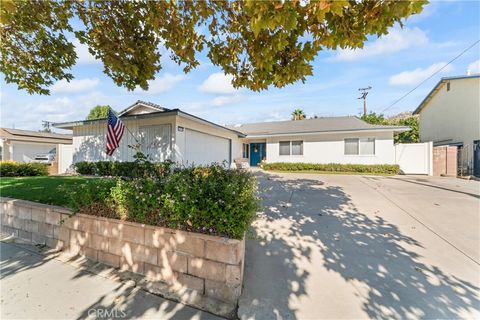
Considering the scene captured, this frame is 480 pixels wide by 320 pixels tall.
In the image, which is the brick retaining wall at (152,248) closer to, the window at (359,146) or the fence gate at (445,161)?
the window at (359,146)

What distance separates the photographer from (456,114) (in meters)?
15.7

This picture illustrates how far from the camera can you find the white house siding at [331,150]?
618 inches

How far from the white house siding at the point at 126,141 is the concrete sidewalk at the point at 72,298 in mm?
7426

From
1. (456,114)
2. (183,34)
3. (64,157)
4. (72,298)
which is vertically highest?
(456,114)

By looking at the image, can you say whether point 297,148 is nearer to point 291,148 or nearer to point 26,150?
point 291,148

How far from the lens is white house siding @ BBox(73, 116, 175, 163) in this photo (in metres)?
10.6

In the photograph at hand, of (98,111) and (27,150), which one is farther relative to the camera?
(98,111)

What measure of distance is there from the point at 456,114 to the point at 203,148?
1801 cm

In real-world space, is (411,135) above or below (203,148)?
above

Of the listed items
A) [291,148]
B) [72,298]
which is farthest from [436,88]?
[72,298]

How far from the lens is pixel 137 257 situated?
10.1 ft

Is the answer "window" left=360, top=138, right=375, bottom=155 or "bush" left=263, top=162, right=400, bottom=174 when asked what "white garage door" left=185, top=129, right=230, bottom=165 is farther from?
"window" left=360, top=138, right=375, bottom=155

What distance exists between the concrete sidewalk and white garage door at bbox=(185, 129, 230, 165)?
25.2 ft

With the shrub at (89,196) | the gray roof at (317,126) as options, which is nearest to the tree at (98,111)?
the gray roof at (317,126)
